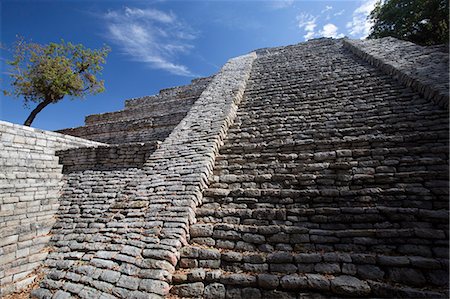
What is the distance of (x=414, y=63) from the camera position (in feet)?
19.0

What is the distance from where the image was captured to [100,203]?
14.8ft

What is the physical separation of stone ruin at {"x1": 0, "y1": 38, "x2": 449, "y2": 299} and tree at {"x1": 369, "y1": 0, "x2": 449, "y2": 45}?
5.57m

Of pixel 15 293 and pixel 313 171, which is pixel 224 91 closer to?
pixel 313 171

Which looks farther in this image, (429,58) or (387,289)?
(429,58)

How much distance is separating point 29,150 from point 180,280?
4927mm

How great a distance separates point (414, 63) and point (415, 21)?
24.0 feet

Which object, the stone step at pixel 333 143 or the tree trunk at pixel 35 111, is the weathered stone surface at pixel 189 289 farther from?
the tree trunk at pixel 35 111

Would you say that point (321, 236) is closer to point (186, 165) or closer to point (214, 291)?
point (214, 291)

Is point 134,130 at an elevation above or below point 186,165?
above

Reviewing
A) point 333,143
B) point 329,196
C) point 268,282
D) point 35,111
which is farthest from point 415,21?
point 35,111

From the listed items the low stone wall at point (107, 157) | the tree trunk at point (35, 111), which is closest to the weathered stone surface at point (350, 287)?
the low stone wall at point (107, 157)

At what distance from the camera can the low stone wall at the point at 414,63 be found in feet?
14.3

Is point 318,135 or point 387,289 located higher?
point 318,135

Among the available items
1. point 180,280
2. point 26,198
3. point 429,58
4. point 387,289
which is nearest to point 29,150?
point 26,198
